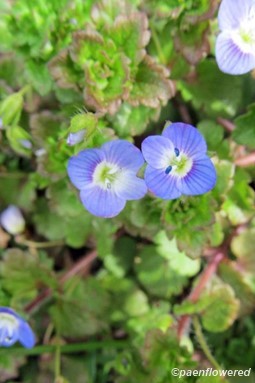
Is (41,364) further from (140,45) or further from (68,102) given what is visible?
(140,45)

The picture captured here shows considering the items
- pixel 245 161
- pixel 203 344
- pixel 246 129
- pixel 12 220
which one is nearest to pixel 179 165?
pixel 246 129

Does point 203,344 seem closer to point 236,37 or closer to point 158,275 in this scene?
point 158,275

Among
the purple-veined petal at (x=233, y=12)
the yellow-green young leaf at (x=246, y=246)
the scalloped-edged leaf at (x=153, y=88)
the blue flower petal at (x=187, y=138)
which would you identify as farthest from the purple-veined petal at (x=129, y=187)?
the yellow-green young leaf at (x=246, y=246)

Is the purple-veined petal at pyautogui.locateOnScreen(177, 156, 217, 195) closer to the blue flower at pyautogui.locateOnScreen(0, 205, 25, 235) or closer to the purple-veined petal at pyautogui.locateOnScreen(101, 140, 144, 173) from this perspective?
the purple-veined petal at pyautogui.locateOnScreen(101, 140, 144, 173)

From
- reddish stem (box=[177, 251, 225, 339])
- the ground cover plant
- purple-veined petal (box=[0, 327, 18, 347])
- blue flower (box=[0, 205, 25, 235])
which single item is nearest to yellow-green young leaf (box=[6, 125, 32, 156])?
the ground cover plant

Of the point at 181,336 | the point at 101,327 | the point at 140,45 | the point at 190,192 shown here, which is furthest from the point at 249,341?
the point at 140,45
